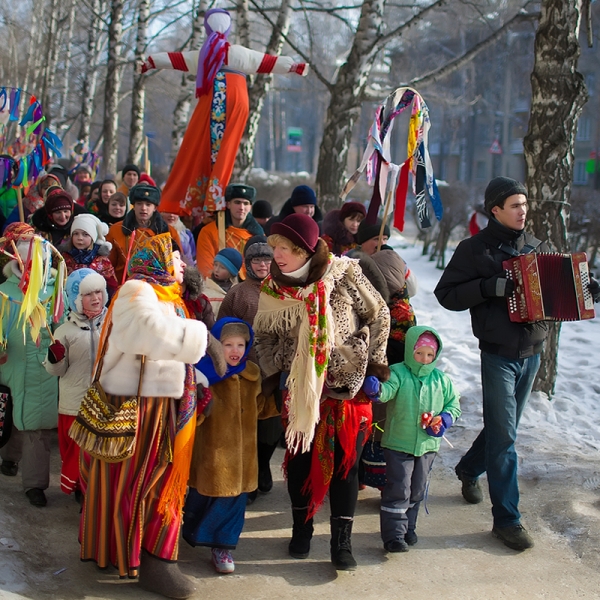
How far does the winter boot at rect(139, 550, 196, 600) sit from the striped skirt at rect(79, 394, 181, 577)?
4 cm

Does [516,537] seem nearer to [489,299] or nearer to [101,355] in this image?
[489,299]

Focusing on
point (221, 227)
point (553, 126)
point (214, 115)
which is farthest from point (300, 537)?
point (553, 126)

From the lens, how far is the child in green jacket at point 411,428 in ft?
14.2

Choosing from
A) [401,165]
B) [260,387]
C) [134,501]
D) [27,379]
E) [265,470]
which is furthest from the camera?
[401,165]

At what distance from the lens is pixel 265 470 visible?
517 cm

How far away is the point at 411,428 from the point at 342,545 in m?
0.74

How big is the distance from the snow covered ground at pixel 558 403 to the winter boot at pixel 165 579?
2634 mm

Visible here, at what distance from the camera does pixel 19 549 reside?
395 cm

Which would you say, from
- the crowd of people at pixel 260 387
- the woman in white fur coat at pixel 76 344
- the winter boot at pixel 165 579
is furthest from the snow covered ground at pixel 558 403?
the woman in white fur coat at pixel 76 344

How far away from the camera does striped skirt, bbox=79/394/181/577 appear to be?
3686 millimetres

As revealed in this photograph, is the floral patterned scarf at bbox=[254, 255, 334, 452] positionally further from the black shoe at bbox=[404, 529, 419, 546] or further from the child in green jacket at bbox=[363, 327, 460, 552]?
the black shoe at bbox=[404, 529, 419, 546]

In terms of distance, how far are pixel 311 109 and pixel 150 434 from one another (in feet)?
169

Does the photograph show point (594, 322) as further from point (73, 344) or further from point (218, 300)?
point (73, 344)

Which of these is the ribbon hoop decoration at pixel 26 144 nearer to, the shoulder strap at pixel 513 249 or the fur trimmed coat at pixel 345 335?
the fur trimmed coat at pixel 345 335
